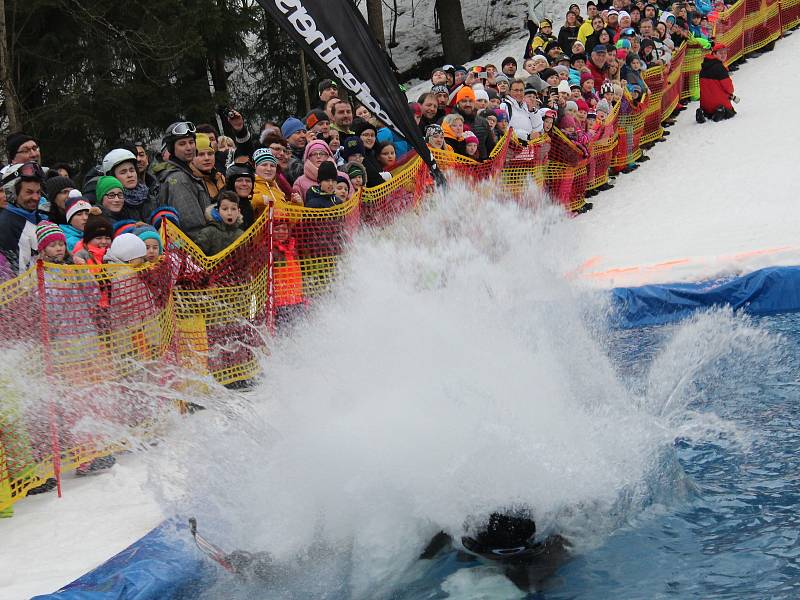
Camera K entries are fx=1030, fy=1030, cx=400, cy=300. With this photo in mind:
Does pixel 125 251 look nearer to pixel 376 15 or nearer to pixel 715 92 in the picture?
pixel 715 92

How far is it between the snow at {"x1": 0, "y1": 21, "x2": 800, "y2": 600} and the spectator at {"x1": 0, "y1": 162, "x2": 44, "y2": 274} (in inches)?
59.1

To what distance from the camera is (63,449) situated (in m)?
6.54

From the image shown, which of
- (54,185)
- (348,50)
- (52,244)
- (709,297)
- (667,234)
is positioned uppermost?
(348,50)

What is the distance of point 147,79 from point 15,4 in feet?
8.17

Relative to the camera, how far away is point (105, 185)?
7664 millimetres

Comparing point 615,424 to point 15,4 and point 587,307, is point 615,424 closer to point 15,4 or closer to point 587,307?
point 587,307

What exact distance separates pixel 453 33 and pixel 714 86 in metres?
10.8

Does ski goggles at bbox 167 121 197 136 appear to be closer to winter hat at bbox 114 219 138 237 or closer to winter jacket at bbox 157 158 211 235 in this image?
winter jacket at bbox 157 158 211 235

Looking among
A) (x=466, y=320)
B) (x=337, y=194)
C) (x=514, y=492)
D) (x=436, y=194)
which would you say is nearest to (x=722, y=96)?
(x=436, y=194)

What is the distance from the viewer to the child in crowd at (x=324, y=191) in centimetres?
910

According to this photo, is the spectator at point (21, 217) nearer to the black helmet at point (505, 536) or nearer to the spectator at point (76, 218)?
the spectator at point (76, 218)

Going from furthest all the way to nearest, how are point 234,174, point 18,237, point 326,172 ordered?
point 326,172, point 234,174, point 18,237

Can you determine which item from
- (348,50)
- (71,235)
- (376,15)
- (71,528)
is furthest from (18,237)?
(376,15)

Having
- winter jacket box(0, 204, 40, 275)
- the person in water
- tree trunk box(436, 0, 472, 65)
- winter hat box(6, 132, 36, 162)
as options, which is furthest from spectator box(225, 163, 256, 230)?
tree trunk box(436, 0, 472, 65)
